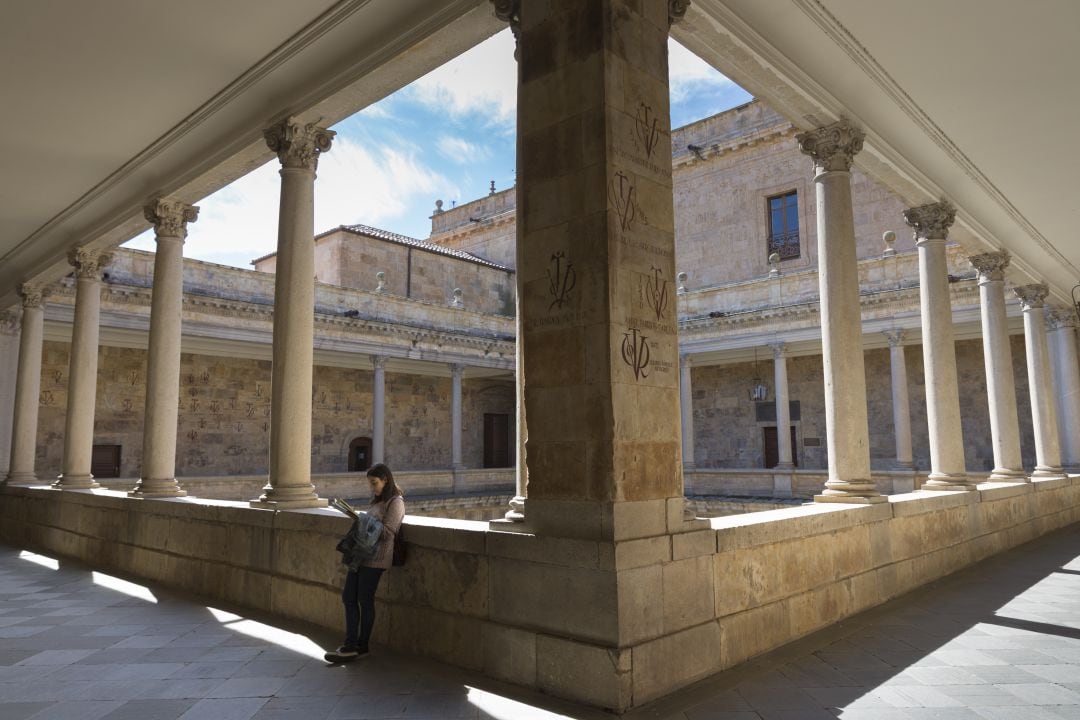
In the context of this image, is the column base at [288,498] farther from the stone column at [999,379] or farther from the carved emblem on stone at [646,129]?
the stone column at [999,379]

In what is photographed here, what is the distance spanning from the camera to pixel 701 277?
23797 millimetres

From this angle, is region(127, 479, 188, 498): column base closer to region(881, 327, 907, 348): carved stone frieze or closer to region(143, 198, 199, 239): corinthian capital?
region(143, 198, 199, 239): corinthian capital

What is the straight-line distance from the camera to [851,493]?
6.46 m

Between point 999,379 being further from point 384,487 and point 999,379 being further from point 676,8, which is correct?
point 384,487

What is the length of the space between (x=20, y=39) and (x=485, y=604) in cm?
571

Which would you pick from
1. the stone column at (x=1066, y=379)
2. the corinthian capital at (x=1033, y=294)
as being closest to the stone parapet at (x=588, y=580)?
the corinthian capital at (x=1033, y=294)

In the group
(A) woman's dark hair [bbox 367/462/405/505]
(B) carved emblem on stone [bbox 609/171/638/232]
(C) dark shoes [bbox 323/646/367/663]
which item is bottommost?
(C) dark shoes [bbox 323/646/367/663]

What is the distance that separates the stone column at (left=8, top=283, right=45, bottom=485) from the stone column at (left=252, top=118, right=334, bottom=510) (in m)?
8.27

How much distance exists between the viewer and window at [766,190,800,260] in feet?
71.3

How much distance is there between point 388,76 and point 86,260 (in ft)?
23.7

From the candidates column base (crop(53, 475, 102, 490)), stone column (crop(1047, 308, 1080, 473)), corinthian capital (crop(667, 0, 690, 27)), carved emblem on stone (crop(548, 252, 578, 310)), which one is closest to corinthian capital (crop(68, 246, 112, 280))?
column base (crop(53, 475, 102, 490))

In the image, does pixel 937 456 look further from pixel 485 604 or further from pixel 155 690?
pixel 155 690

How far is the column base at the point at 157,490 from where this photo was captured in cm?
833

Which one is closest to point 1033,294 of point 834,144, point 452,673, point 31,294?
point 834,144
